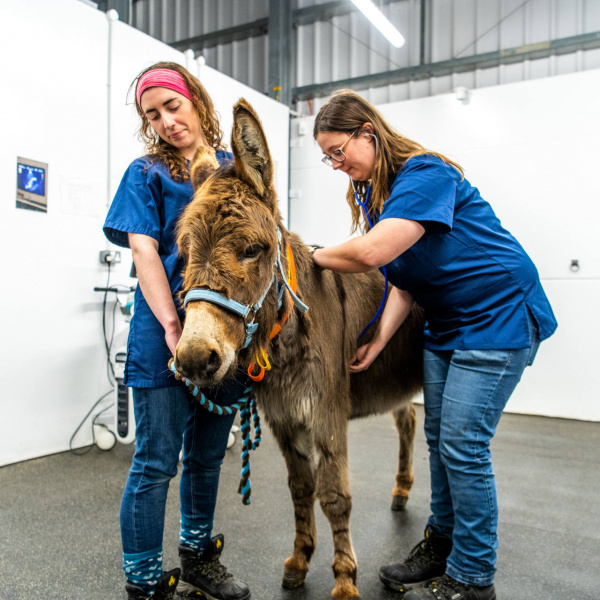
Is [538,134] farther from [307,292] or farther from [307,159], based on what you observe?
[307,292]

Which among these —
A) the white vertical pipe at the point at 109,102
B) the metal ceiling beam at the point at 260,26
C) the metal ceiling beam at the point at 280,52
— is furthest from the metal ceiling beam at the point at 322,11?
the white vertical pipe at the point at 109,102

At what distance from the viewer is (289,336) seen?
5.33ft

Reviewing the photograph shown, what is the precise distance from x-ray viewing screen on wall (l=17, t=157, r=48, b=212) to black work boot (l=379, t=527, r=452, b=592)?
122 inches

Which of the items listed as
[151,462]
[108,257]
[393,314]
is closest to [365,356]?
[393,314]

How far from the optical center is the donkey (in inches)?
47.8

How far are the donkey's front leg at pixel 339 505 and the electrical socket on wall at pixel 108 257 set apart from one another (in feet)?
9.04

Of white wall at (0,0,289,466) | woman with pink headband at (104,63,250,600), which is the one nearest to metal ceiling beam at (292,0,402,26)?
white wall at (0,0,289,466)

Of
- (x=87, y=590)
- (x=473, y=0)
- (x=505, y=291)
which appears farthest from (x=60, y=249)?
(x=473, y=0)

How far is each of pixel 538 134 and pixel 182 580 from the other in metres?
4.94

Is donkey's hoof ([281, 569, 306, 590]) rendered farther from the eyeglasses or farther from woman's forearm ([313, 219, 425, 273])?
the eyeglasses

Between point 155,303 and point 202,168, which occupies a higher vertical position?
point 202,168

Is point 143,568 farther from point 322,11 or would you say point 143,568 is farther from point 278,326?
point 322,11

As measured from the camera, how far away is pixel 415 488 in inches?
119

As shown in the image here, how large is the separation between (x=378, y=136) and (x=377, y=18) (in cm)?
369
